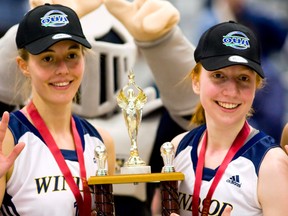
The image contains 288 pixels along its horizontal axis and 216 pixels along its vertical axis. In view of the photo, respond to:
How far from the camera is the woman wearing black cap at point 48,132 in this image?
224 cm

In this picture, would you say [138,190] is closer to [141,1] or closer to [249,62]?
[141,1]

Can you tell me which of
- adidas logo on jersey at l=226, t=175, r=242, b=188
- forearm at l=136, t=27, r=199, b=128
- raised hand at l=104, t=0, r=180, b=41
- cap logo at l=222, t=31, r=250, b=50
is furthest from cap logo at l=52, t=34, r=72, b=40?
forearm at l=136, t=27, r=199, b=128

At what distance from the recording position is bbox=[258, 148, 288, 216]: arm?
2113 millimetres

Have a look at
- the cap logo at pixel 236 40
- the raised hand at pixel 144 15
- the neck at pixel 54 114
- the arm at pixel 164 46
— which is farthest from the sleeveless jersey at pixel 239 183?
the raised hand at pixel 144 15

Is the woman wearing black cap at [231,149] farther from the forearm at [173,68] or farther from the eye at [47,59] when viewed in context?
the forearm at [173,68]

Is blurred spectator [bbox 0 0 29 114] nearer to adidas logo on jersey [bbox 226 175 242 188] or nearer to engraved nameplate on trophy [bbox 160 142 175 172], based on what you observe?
engraved nameplate on trophy [bbox 160 142 175 172]

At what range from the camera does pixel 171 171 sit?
87.4 inches

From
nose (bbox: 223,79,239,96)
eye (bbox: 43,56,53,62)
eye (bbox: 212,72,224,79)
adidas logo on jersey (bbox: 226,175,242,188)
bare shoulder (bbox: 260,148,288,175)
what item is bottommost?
adidas logo on jersey (bbox: 226,175,242,188)

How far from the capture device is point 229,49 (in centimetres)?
224

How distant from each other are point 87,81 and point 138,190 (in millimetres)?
463

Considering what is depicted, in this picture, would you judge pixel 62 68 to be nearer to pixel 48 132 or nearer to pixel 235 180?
pixel 48 132

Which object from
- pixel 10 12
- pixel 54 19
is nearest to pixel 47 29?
pixel 54 19

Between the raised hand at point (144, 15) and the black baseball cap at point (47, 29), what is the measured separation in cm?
60

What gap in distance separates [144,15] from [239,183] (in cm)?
93
